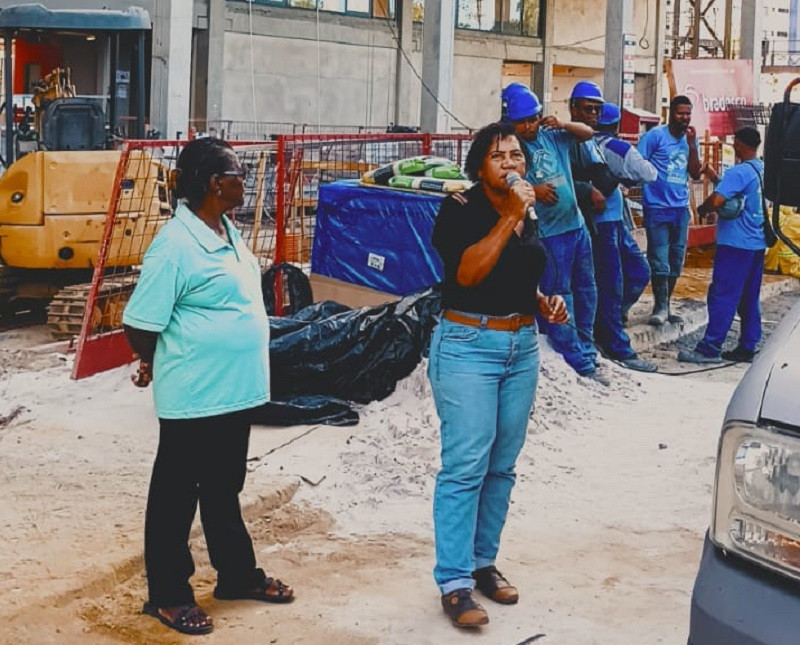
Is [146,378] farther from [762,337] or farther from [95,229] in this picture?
[762,337]

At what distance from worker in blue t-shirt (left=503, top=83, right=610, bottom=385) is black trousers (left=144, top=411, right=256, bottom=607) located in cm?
328

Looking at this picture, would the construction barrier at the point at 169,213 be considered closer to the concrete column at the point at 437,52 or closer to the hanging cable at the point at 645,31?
the concrete column at the point at 437,52

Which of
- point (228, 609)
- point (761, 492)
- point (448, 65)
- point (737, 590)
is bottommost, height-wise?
point (228, 609)

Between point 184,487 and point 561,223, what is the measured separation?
14.3ft

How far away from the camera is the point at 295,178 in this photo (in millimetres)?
9906

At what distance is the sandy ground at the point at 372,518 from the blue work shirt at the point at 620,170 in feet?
5.22

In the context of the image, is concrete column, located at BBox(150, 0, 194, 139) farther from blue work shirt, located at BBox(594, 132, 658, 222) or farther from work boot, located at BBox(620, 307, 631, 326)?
blue work shirt, located at BBox(594, 132, 658, 222)

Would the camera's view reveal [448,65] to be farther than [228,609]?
Yes

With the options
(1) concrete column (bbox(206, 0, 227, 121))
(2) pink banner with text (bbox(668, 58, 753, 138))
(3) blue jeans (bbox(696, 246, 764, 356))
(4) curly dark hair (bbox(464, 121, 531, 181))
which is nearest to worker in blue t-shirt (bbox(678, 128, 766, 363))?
(3) blue jeans (bbox(696, 246, 764, 356))

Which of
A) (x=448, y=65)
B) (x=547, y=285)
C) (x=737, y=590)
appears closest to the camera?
(x=737, y=590)

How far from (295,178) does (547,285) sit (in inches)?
92.6

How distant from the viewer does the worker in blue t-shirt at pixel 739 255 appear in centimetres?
1038

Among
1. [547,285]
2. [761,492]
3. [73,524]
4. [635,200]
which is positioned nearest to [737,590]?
[761,492]

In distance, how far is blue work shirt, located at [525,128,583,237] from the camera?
8281mm
